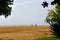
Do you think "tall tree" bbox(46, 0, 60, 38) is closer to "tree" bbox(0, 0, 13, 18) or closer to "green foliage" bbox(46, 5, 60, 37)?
"green foliage" bbox(46, 5, 60, 37)

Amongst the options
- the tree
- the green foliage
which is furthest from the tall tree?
the tree

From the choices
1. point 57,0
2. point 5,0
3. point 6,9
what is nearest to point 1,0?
point 5,0

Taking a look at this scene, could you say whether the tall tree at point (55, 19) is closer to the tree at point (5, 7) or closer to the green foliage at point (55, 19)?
the green foliage at point (55, 19)

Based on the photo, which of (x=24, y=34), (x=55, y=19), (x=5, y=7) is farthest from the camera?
(x=24, y=34)

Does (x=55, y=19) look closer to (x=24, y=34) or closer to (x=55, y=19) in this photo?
(x=55, y=19)

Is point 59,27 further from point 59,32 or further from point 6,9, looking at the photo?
point 6,9

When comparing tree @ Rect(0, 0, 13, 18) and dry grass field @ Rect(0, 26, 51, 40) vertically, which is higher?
tree @ Rect(0, 0, 13, 18)

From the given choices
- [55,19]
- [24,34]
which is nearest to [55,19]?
[55,19]

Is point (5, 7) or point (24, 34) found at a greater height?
point (5, 7)

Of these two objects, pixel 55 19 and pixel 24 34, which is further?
pixel 24 34

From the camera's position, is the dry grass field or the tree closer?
the tree

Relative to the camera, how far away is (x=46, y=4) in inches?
389

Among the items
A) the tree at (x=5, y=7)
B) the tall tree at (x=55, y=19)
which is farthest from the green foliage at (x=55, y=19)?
the tree at (x=5, y=7)

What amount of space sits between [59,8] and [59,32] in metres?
3.47
